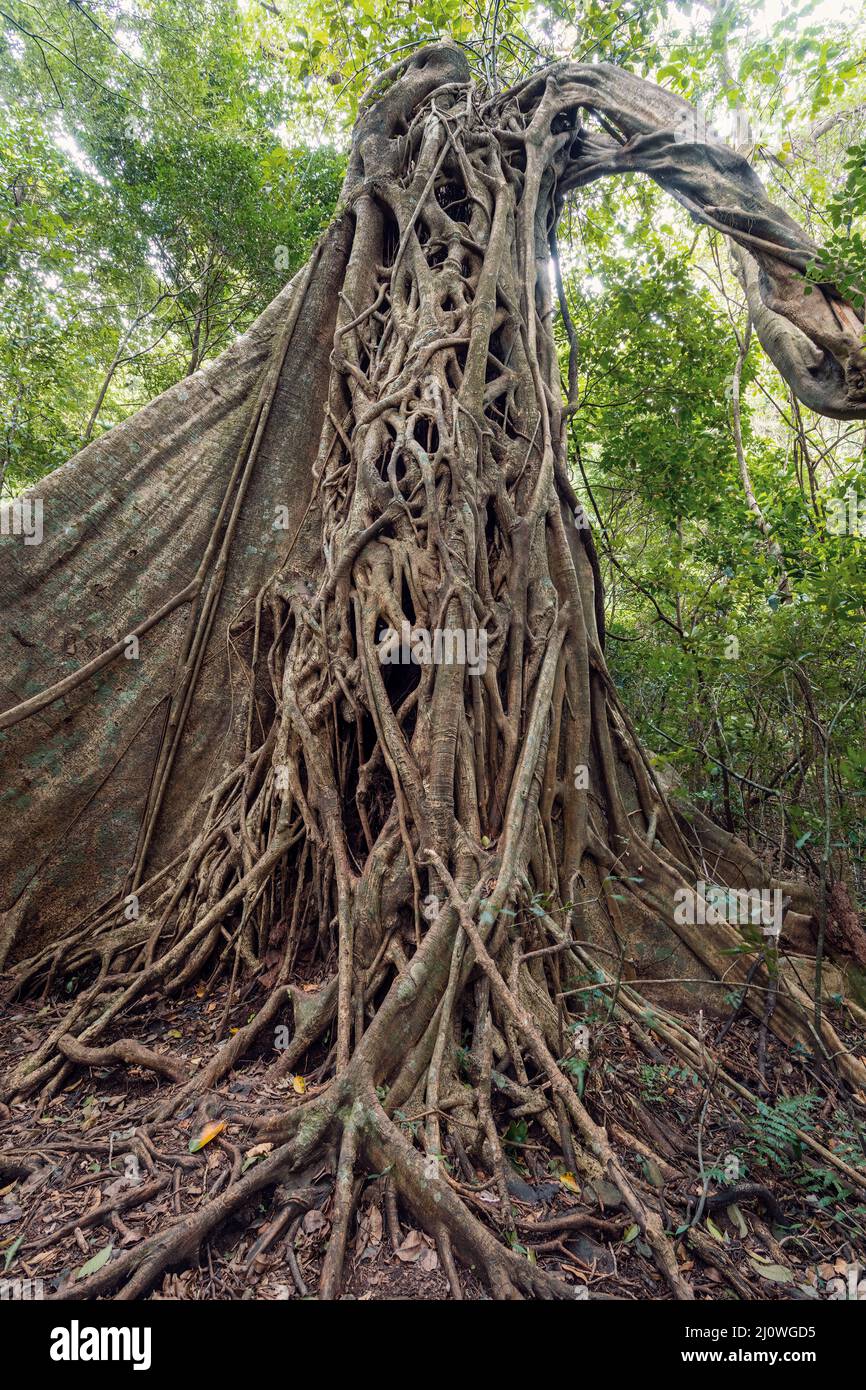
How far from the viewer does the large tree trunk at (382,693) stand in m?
2.04

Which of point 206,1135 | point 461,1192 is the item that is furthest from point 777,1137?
point 206,1135

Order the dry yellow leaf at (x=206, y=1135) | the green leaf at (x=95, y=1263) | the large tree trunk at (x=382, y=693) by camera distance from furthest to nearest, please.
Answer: the large tree trunk at (x=382, y=693) < the dry yellow leaf at (x=206, y=1135) < the green leaf at (x=95, y=1263)

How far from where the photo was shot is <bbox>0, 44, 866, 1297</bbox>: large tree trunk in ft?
6.70

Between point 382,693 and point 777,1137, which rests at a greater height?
point 382,693

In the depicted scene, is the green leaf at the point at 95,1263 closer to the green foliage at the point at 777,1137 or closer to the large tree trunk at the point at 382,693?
the large tree trunk at the point at 382,693

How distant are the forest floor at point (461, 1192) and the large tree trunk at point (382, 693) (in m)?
0.08

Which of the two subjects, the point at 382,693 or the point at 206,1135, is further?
the point at 382,693

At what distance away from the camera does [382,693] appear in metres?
2.54

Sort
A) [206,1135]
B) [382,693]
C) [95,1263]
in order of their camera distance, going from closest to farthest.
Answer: [95,1263], [206,1135], [382,693]

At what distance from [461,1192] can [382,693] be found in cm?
159

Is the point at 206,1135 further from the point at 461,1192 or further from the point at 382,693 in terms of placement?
the point at 382,693

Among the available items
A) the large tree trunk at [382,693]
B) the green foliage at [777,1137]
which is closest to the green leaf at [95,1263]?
the large tree trunk at [382,693]

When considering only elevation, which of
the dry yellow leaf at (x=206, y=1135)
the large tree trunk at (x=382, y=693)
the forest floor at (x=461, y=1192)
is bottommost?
the forest floor at (x=461, y=1192)
